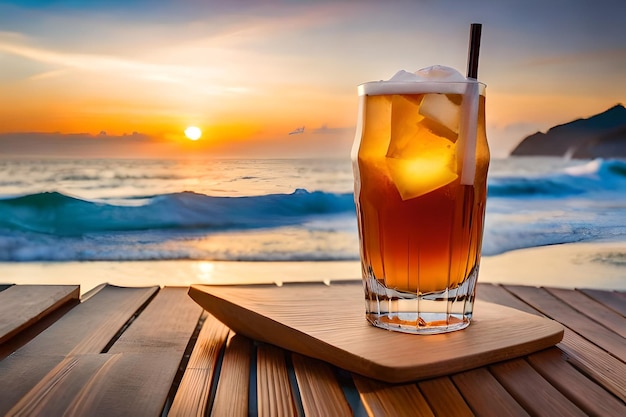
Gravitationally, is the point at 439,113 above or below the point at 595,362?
above

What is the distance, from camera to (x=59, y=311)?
4.09 feet

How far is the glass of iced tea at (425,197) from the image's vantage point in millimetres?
981

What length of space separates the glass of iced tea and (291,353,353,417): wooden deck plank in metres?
0.14

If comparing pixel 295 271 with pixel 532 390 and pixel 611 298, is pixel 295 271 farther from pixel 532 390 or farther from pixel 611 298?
pixel 532 390

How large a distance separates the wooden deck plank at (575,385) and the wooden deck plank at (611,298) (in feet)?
1.26

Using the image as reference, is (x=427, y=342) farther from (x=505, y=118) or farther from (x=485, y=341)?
(x=505, y=118)

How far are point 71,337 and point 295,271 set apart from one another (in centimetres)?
113

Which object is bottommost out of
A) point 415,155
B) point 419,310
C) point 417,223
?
point 419,310

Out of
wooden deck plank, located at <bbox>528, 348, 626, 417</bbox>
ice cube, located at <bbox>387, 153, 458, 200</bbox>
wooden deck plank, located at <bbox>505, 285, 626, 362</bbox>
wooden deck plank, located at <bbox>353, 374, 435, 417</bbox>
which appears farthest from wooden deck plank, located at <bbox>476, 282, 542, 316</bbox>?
wooden deck plank, located at <bbox>353, 374, 435, 417</bbox>

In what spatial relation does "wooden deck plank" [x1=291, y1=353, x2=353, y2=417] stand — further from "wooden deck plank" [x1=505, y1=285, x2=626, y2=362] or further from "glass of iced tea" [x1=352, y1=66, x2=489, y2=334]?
"wooden deck plank" [x1=505, y1=285, x2=626, y2=362]

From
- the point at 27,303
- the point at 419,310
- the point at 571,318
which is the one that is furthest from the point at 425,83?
the point at 27,303

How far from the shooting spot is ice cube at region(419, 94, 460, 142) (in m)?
0.97

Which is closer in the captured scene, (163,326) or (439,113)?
(439,113)

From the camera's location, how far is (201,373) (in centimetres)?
89
